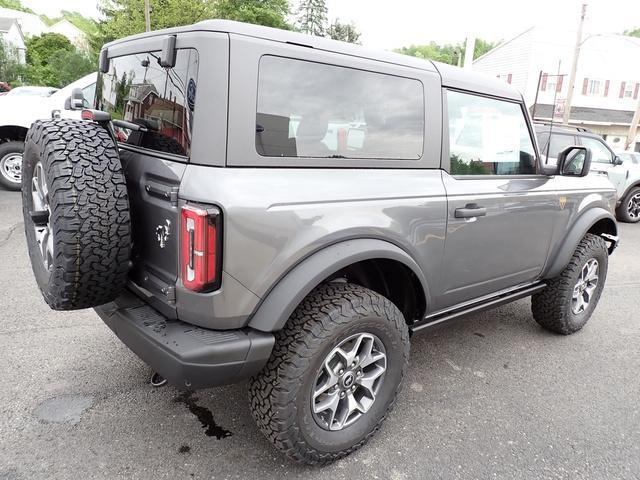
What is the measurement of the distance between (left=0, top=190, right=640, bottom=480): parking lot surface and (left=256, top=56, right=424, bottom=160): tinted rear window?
1488mm

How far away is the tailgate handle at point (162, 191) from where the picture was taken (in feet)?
6.04

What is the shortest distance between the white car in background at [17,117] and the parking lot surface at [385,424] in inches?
205

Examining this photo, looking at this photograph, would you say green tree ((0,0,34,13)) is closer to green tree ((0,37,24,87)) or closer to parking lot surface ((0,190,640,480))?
green tree ((0,37,24,87))

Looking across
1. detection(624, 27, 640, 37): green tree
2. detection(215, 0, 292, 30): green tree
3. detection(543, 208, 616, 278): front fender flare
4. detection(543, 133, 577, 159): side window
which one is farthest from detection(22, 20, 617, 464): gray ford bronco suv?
detection(624, 27, 640, 37): green tree

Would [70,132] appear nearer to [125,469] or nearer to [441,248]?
[125,469]

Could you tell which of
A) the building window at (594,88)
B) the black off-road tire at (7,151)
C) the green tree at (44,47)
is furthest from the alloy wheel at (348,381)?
the green tree at (44,47)

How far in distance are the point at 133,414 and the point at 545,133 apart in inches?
322

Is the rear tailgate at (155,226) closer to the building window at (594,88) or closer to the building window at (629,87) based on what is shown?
the building window at (594,88)

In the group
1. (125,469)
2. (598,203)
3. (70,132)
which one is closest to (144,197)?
(70,132)

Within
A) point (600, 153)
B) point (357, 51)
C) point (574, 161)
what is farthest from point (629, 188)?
point (357, 51)

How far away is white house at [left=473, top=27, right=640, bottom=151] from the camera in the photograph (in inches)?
1243

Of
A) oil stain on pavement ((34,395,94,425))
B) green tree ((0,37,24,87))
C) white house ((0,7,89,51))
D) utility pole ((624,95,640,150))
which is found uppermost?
white house ((0,7,89,51))

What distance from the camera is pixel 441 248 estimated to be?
256 centimetres

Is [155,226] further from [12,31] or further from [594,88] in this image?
[12,31]
